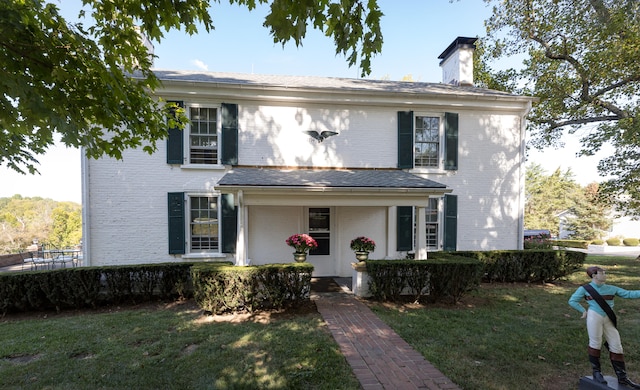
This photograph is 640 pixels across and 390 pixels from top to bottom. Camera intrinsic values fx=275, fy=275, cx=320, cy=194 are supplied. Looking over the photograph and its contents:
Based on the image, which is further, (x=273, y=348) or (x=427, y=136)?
(x=427, y=136)

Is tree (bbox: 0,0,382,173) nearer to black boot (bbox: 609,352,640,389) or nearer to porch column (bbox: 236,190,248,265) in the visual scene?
porch column (bbox: 236,190,248,265)

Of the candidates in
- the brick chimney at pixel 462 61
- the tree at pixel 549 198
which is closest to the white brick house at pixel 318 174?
the brick chimney at pixel 462 61

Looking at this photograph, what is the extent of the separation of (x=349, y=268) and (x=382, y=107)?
5169mm

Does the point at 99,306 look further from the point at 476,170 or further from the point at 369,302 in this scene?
the point at 476,170

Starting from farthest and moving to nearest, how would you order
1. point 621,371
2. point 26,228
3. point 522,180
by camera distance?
point 26,228 < point 522,180 < point 621,371


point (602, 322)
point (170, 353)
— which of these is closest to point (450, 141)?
point (602, 322)

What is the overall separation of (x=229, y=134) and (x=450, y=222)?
729 cm

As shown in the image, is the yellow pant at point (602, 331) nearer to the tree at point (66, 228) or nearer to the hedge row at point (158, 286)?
the hedge row at point (158, 286)

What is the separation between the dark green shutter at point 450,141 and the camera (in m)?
8.80

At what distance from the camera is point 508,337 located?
15.1ft

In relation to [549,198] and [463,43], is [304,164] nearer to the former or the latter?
[463,43]

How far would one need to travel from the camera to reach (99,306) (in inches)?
249

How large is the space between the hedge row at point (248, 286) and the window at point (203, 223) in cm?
233

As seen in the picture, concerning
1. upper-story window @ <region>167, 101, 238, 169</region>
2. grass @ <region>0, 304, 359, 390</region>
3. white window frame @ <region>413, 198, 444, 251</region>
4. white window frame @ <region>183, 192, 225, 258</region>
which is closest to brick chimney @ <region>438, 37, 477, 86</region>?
white window frame @ <region>413, 198, 444, 251</region>
